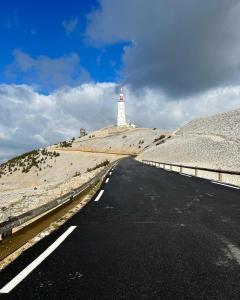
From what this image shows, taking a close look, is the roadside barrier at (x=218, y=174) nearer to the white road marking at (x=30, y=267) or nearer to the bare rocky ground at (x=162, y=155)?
the white road marking at (x=30, y=267)

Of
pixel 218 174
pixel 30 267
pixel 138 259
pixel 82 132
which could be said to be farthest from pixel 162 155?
pixel 82 132

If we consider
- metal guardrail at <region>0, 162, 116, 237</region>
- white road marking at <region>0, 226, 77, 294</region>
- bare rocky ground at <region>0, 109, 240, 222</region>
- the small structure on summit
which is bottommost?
white road marking at <region>0, 226, 77, 294</region>

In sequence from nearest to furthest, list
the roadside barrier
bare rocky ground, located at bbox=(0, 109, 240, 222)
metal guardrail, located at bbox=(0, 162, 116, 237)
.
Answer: metal guardrail, located at bbox=(0, 162, 116, 237) < the roadside barrier < bare rocky ground, located at bbox=(0, 109, 240, 222)

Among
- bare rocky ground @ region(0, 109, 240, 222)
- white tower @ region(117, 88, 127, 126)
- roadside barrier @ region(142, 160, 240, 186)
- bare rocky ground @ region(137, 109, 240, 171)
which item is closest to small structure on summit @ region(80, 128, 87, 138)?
white tower @ region(117, 88, 127, 126)

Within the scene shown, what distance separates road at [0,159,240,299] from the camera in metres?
4.72

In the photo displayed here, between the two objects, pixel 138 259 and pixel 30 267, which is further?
pixel 138 259

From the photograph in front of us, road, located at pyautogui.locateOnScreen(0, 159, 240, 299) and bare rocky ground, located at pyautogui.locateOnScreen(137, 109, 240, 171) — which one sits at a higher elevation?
bare rocky ground, located at pyautogui.locateOnScreen(137, 109, 240, 171)

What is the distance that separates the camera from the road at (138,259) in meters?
4.72

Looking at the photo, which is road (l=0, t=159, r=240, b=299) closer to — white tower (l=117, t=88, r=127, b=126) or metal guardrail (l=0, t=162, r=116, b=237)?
metal guardrail (l=0, t=162, r=116, b=237)

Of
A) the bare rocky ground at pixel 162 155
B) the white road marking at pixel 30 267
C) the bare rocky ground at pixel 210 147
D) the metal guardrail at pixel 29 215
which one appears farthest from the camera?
the bare rocky ground at pixel 162 155

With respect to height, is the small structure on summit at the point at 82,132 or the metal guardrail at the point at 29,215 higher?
the small structure on summit at the point at 82,132

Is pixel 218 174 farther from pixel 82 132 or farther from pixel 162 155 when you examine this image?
pixel 82 132

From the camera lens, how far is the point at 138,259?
20.1 feet

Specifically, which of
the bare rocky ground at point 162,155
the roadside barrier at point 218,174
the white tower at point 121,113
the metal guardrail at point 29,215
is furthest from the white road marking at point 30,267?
the white tower at point 121,113
